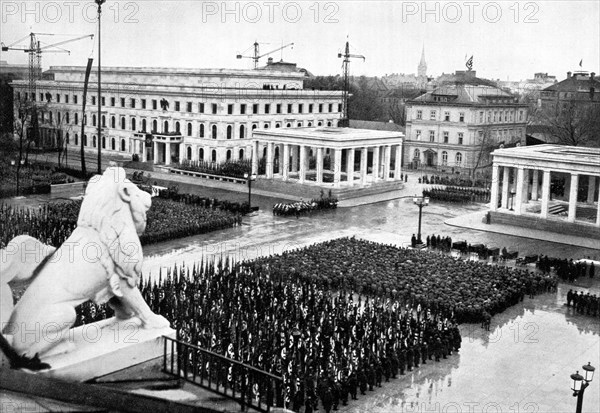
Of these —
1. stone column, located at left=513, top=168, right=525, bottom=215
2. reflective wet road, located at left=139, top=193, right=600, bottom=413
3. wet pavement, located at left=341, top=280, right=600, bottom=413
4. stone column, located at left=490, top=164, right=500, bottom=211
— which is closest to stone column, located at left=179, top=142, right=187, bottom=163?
reflective wet road, located at left=139, top=193, right=600, bottom=413

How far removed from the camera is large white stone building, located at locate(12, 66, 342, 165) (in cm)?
6316

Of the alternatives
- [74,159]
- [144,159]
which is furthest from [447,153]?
[74,159]

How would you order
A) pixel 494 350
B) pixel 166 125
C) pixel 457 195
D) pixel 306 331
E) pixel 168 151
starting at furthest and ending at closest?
A: pixel 166 125
pixel 168 151
pixel 457 195
pixel 494 350
pixel 306 331

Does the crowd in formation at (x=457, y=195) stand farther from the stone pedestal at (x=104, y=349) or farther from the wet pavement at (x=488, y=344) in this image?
the stone pedestal at (x=104, y=349)

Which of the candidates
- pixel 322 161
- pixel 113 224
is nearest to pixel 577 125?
pixel 322 161

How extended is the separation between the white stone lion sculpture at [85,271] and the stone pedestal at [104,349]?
154 mm

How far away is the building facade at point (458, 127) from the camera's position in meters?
67.6

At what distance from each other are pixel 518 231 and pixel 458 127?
29754mm

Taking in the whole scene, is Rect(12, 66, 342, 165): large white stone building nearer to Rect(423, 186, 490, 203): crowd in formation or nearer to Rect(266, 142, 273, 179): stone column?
Rect(266, 142, 273, 179): stone column

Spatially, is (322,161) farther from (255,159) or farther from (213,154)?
(213,154)

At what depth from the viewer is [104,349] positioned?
881 cm

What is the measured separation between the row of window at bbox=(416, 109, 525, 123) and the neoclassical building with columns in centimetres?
2224

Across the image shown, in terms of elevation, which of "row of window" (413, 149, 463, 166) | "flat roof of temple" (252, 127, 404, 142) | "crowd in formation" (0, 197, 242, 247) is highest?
"flat roof of temple" (252, 127, 404, 142)

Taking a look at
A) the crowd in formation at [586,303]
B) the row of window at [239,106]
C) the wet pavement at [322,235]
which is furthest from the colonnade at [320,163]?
the crowd in formation at [586,303]
